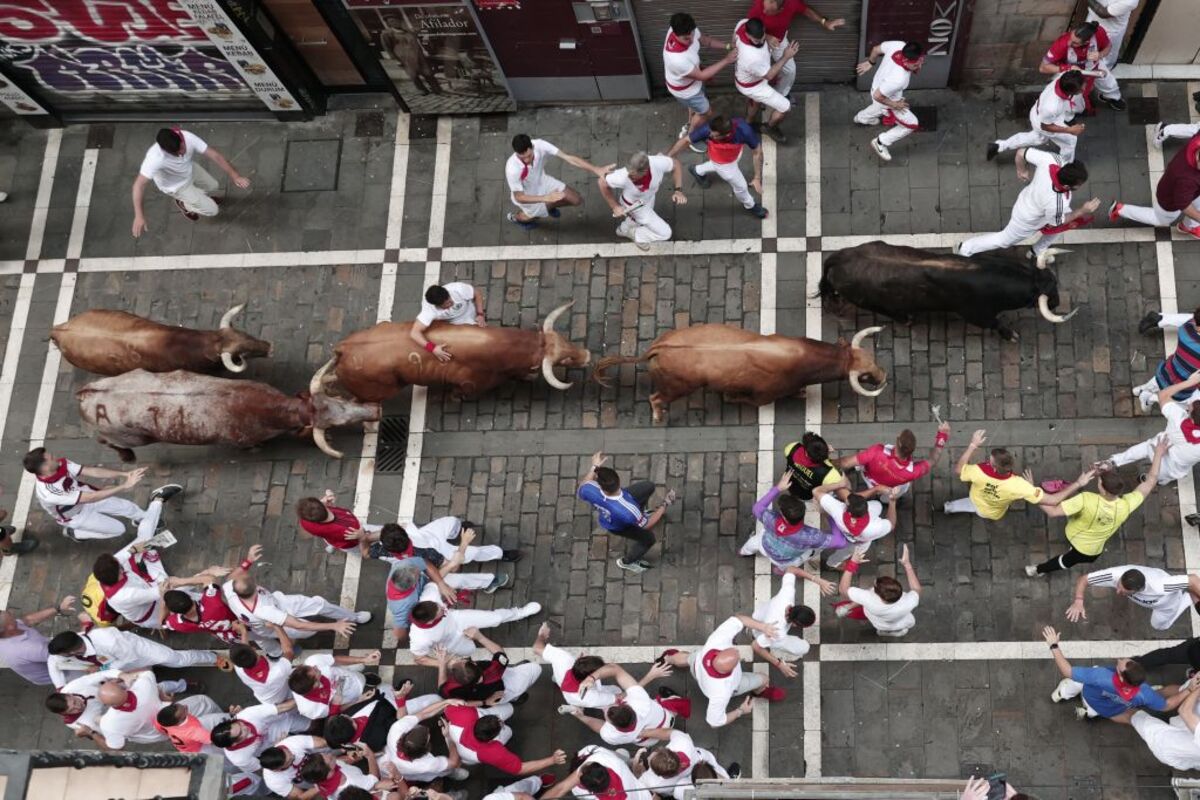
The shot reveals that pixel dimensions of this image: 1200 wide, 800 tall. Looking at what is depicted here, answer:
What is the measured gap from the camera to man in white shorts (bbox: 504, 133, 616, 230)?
12.7 m

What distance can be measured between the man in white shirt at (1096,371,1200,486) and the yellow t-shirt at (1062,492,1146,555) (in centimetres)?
33

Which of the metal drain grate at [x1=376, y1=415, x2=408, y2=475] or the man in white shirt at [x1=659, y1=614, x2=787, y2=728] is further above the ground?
the metal drain grate at [x1=376, y1=415, x2=408, y2=475]

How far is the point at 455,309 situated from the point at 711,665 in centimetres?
521

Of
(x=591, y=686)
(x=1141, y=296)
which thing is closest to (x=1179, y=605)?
(x=1141, y=296)

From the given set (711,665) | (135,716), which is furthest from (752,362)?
(135,716)

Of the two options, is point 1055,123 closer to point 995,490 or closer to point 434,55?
point 995,490

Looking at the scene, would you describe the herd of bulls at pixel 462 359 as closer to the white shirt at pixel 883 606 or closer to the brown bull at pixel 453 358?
the brown bull at pixel 453 358

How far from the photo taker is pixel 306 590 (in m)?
13.0

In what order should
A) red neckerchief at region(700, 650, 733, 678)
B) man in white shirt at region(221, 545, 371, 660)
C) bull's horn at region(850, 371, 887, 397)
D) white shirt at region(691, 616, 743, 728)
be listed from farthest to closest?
bull's horn at region(850, 371, 887, 397), man in white shirt at region(221, 545, 371, 660), white shirt at region(691, 616, 743, 728), red neckerchief at region(700, 650, 733, 678)

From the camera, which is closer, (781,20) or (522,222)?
(781,20)

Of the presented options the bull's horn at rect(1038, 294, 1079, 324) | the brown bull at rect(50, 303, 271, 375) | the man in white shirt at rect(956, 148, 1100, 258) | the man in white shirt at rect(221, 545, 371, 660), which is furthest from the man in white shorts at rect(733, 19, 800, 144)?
the man in white shirt at rect(221, 545, 371, 660)

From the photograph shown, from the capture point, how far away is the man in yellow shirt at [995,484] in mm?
10430

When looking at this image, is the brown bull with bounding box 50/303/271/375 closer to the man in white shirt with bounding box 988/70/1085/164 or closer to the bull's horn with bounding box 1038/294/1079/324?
the bull's horn with bounding box 1038/294/1079/324

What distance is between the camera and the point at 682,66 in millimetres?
12891
